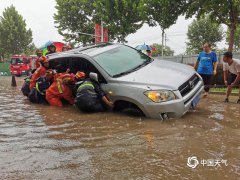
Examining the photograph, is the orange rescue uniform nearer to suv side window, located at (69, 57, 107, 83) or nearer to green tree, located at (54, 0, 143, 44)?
suv side window, located at (69, 57, 107, 83)

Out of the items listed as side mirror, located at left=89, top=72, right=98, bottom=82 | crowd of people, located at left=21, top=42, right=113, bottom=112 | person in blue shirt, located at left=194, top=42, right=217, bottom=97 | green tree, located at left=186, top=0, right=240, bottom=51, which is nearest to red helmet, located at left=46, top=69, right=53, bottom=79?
crowd of people, located at left=21, top=42, right=113, bottom=112

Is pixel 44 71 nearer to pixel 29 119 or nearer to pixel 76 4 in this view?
pixel 29 119

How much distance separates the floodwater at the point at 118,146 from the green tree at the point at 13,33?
44169 mm

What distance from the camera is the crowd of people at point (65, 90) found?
634cm

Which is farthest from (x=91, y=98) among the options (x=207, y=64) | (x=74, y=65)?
(x=207, y=64)

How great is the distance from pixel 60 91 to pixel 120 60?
146 cm

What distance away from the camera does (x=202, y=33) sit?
49.9 m

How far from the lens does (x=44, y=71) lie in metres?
8.29

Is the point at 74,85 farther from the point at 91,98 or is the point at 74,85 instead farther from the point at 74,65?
the point at 91,98

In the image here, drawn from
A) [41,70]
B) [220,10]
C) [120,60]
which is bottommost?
[41,70]

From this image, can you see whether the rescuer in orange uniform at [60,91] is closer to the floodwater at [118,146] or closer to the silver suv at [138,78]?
the silver suv at [138,78]

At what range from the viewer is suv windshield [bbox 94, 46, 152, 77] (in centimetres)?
660

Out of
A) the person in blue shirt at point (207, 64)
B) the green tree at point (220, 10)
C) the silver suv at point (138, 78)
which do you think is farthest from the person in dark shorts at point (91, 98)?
the green tree at point (220, 10)

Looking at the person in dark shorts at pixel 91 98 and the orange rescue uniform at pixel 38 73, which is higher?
the orange rescue uniform at pixel 38 73
